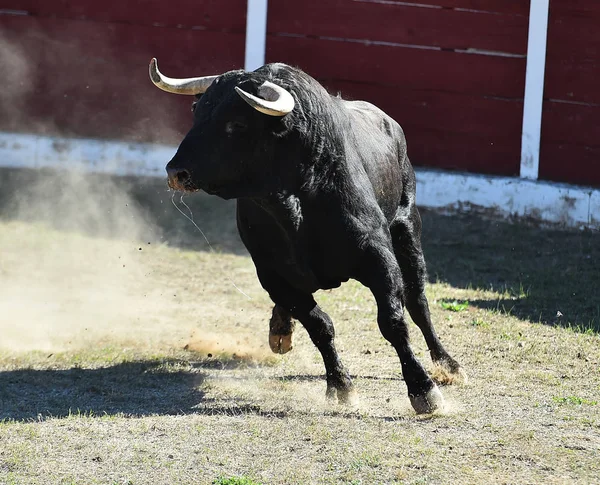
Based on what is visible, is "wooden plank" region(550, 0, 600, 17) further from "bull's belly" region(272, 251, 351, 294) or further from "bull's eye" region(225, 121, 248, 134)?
"bull's eye" region(225, 121, 248, 134)

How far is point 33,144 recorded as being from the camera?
998 centimetres

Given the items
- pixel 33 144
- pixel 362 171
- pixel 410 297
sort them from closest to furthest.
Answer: pixel 362 171 < pixel 410 297 < pixel 33 144

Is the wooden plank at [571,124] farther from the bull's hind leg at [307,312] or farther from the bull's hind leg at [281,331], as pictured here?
the bull's hind leg at [307,312]

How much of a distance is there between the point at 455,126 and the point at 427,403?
5.57m

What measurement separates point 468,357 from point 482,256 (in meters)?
2.56

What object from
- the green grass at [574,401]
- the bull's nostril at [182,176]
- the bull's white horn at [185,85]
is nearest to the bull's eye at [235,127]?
the bull's nostril at [182,176]

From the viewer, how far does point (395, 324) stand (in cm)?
460

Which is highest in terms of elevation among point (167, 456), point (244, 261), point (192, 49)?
point (192, 49)

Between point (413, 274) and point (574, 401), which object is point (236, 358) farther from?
point (574, 401)

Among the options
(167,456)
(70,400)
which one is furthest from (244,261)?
(167,456)

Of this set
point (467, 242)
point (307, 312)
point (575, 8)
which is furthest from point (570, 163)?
point (307, 312)

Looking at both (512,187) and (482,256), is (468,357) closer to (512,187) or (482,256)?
(482,256)

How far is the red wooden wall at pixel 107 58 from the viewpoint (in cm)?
1011

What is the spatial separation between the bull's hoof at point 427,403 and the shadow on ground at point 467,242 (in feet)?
6.50
